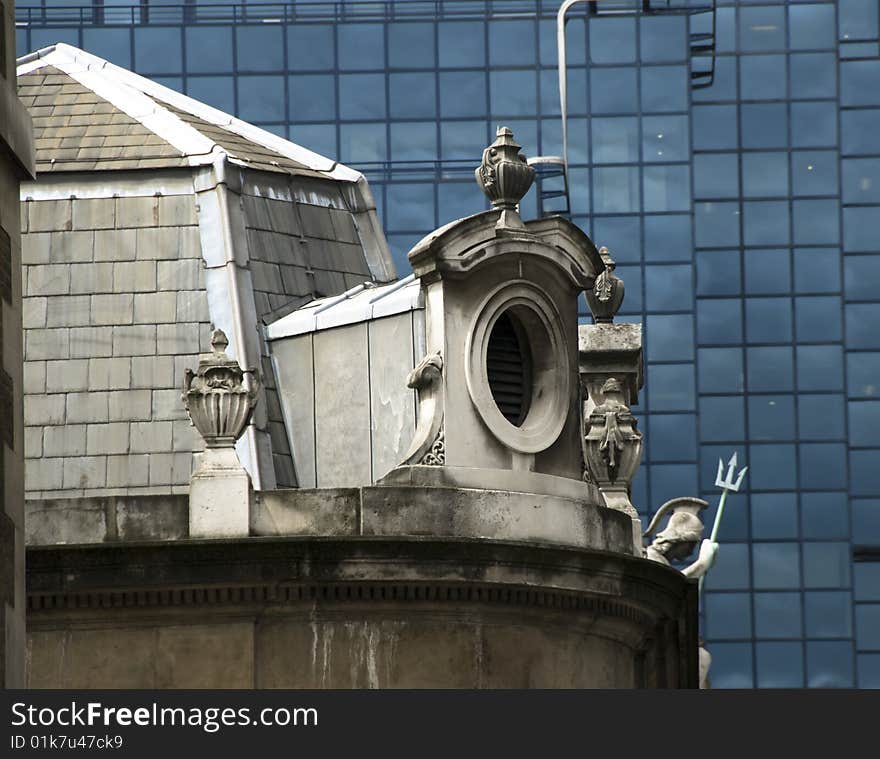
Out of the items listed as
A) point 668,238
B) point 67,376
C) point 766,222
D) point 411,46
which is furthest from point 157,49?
point 67,376

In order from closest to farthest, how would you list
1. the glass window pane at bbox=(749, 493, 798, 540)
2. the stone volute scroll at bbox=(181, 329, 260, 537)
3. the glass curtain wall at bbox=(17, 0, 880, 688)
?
1. the stone volute scroll at bbox=(181, 329, 260, 537)
2. the glass curtain wall at bbox=(17, 0, 880, 688)
3. the glass window pane at bbox=(749, 493, 798, 540)

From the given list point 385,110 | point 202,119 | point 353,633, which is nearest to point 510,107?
point 385,110

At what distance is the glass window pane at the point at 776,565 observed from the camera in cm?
10506

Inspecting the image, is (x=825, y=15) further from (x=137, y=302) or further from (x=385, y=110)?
(x=137, y=302)

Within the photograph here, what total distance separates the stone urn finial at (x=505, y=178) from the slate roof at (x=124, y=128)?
5170mm

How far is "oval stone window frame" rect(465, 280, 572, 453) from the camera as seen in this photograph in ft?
119

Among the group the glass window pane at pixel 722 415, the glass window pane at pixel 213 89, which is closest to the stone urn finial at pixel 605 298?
the glass window pane at pixel 722 415

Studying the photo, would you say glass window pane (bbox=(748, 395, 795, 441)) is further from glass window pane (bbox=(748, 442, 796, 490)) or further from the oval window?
the oval window

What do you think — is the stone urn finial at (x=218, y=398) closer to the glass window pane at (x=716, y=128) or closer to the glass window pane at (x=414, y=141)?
the glass window pane at (x=414, y=141)

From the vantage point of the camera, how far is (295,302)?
40750 mm

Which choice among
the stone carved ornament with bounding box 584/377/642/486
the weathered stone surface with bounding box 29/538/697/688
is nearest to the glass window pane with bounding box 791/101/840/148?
the stone carved ornament with bounding box 584/377/642/486

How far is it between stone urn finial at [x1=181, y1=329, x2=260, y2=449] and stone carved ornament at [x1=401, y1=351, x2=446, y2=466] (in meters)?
2.08

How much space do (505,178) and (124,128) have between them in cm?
712

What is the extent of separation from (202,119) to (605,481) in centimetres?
828
